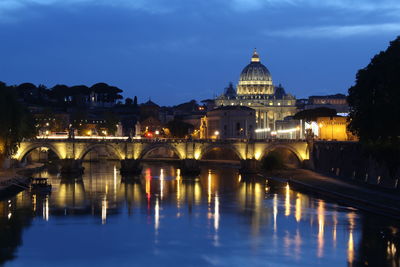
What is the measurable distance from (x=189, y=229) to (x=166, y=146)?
4530 cm

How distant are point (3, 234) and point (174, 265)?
11932 millimetres

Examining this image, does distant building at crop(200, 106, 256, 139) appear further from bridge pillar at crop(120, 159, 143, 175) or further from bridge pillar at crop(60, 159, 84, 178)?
bridge pillar at crop(60, 159, 84, 178)

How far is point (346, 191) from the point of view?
219 ft

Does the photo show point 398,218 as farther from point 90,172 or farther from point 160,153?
point 160,153

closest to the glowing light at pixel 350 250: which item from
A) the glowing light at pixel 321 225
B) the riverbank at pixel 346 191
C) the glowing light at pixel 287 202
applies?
the glowing light at pixel 321 225

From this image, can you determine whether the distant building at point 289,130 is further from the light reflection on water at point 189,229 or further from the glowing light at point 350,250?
the glowing light at point 350,250

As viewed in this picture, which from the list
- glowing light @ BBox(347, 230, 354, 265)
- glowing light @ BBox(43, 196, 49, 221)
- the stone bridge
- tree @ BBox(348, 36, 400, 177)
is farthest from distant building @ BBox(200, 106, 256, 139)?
glowing light @ BBox(347, 230, 354, 265)

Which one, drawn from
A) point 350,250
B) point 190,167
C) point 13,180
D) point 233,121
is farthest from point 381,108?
point 233,121

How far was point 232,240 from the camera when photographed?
157 ft

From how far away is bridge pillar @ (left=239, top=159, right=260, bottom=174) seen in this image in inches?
3740

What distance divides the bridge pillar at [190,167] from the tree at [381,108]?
29558mm

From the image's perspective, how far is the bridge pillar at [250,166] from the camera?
312 ft

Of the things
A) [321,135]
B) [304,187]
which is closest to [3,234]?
[304,187]

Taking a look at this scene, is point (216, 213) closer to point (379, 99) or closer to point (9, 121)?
point (379, 99)
